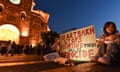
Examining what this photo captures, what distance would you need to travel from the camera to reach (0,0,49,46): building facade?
87.9 ft

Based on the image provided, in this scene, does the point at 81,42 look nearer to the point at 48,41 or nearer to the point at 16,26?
the point at 48,41

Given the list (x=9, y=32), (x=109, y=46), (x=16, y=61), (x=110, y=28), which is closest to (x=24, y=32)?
(x=9, y=32)

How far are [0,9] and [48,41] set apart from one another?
7.66m

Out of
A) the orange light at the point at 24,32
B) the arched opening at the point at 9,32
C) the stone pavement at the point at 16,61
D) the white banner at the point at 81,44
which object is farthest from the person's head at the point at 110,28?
the orange light at the point at 24,32

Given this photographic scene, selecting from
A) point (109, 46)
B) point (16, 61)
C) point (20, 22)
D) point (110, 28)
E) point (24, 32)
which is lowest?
point (16, 61)

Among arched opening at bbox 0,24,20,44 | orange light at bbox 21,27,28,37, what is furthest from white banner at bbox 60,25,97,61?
orange light at bbox 21,27,28,37

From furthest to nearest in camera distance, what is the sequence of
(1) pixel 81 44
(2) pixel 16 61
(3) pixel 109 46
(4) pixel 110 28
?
(2) pixel 16 61 < (1) pixel 81 44 < (4) pixel 110 28 < (3) pixel 109 46

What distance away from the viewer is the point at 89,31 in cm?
489

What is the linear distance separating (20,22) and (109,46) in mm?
25786

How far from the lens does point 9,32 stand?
90.4ft

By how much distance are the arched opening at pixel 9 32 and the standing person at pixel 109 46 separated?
23.0m

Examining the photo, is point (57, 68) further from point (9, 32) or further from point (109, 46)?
point (9, 32)

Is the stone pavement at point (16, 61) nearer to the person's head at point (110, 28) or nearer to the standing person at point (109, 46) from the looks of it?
the standing person at point (109, 46)

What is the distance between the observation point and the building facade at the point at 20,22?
87.9ft
